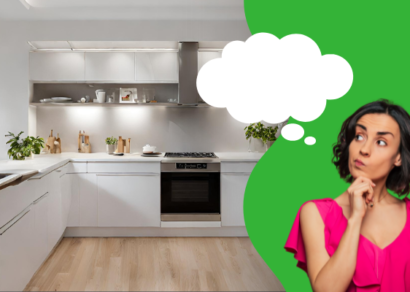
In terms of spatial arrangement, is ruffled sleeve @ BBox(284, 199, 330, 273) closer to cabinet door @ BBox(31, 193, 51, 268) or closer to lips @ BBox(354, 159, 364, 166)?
lips @ BBox(354, 159, 364, 166)

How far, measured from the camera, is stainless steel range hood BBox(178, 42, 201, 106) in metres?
3.87

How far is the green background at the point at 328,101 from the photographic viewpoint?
95 centimetres

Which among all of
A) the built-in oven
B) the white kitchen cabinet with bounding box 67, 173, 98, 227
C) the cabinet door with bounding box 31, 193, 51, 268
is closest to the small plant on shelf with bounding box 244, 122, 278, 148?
the built-in oven

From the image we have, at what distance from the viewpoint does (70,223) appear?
3730 mm

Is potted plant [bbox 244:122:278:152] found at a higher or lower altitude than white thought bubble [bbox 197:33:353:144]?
lower

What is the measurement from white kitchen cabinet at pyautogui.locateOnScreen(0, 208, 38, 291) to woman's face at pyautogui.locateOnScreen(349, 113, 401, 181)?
1.94 metres

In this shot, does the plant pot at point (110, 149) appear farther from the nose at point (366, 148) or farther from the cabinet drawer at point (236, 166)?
the nose at point (366, 148)

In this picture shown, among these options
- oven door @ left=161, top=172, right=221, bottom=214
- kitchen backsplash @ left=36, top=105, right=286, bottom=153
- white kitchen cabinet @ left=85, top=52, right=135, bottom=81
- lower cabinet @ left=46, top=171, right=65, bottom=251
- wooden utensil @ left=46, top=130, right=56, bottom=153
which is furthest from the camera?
kitchen backsplash @ left=36, top=105, right=286, bottom=153

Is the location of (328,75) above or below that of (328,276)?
above

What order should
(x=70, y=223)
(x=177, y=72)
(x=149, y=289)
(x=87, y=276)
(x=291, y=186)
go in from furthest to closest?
(x=177, y=72)
(x=70, y=223)
(x=87, y=276)
(x=149, y=289)
(x=291, y=186)

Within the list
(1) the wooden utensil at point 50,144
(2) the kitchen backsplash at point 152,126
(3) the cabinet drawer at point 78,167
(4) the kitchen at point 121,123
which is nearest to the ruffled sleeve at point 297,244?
(4) the kitchen at point 121,123

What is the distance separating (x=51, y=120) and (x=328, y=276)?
4.05 metres

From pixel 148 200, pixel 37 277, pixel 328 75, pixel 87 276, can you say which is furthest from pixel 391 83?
pixel 148 200

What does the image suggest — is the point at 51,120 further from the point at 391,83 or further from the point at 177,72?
the point at 391,83
